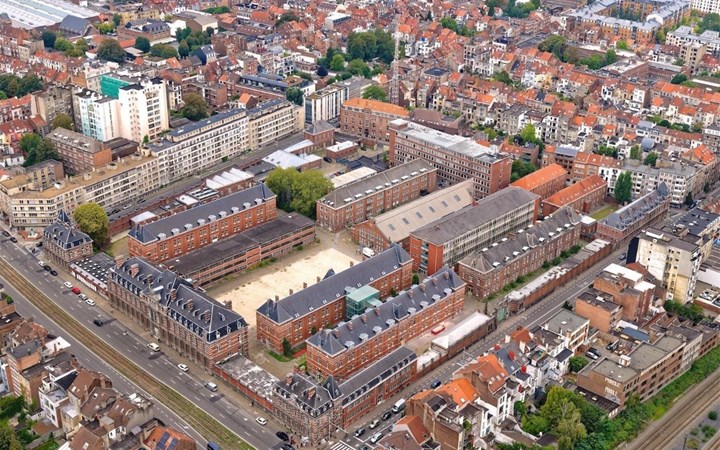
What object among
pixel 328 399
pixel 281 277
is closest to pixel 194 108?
pixel 281 277

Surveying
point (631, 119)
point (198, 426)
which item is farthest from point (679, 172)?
point (198, 426)

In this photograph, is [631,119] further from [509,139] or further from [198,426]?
[198,426]

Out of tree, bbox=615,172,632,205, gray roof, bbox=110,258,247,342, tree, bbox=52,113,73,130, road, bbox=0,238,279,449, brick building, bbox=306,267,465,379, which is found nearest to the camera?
road, bbox=0,238,279,449

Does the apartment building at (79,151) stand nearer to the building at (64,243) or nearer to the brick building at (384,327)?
the building at (64,243)

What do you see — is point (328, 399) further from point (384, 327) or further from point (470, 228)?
point (470, 228)

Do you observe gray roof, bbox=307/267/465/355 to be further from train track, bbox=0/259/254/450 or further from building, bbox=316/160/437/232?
building, bbox=316/160/437/232

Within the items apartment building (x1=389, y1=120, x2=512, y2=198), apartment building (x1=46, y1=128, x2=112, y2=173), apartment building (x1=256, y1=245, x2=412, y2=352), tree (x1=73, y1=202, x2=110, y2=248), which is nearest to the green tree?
apartment building (x1=389, y1=120, x2=512, y2=198)
